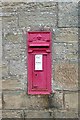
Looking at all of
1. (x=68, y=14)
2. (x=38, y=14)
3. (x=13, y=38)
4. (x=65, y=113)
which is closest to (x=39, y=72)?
(x=13, y=38)

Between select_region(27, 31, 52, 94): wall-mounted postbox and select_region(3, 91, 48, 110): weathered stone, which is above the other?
select_region(27, 31, 52, 94): wall-mounted postbox

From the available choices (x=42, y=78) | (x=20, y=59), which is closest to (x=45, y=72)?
(x=42, y=78)

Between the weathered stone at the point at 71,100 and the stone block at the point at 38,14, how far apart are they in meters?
1.08

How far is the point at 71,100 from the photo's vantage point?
4879mm

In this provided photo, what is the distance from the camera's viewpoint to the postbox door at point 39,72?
477cm

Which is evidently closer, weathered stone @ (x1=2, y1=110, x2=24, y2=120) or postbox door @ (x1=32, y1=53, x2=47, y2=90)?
postbox door @ (x1=32, y1=53, x2=47, y2=90)

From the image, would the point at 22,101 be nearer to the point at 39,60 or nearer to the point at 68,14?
the point at 39,60

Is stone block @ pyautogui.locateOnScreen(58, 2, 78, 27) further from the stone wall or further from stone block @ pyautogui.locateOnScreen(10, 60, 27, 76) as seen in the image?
stone block @ pyautogui.locateOnScreen(10, 60, 27, 76)

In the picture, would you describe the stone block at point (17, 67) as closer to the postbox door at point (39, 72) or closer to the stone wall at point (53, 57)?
the stone wall at point (53, 57)

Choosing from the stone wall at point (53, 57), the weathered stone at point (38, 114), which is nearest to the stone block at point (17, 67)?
the stone wall at point (53, 57)

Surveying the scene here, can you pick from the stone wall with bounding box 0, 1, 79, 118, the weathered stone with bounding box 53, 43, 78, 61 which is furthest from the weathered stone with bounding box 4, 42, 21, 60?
the weathered stone with bounding box 53, 43, 78, 61

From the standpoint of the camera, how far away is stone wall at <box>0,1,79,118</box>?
15.8 ft

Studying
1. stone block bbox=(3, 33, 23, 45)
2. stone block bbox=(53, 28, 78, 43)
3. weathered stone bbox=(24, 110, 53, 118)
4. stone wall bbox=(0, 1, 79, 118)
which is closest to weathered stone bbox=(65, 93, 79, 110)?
stone wall bbox=(0, 1, 79, 118)

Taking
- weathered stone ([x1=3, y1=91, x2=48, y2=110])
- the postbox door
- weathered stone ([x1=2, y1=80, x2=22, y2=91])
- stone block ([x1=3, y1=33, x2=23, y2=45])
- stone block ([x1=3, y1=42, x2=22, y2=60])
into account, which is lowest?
weathered stone ([x1=3, y1=91, x2=48, y2=110])
